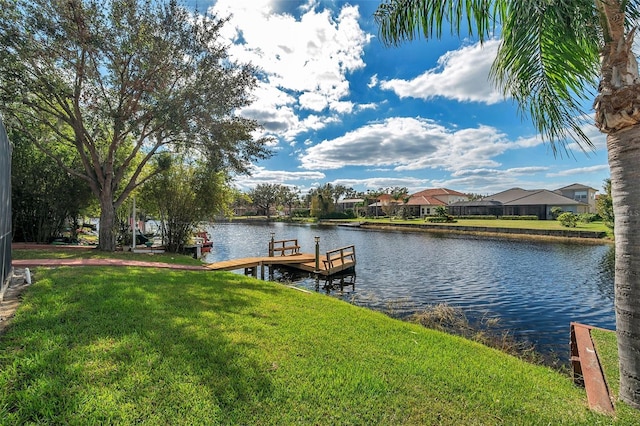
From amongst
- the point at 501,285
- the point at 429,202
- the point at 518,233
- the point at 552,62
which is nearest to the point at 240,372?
the point at 552,62

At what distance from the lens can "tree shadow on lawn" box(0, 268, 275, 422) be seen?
8.68 feet

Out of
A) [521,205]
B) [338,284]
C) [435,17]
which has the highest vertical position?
[435,17]

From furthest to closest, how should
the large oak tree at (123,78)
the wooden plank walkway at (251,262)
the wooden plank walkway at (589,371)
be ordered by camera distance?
the wooden plank walkway at (251,262)
the large oak tree at (123,78)
the wooden plank walkway at (589,371)

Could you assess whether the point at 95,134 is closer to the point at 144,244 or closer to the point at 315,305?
the point at 144,244

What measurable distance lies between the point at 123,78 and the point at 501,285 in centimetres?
1651

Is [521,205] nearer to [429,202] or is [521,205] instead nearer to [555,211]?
[555,211]

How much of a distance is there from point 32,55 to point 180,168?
6904mm

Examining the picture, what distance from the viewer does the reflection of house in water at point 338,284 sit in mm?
A: 13145

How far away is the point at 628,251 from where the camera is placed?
323 centimetres

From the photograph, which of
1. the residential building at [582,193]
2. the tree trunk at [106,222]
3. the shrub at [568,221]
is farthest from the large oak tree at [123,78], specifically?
the residential building at [582,193]

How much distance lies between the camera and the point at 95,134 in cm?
1263

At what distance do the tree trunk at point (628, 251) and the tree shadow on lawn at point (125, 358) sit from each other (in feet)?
12.0

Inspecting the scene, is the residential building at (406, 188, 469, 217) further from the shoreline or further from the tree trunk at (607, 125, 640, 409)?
the tree trunk at (607, 125, 640, 409)

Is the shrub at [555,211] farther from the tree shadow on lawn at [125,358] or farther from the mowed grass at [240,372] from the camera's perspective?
the tree shadow on lawn at [125,358]
